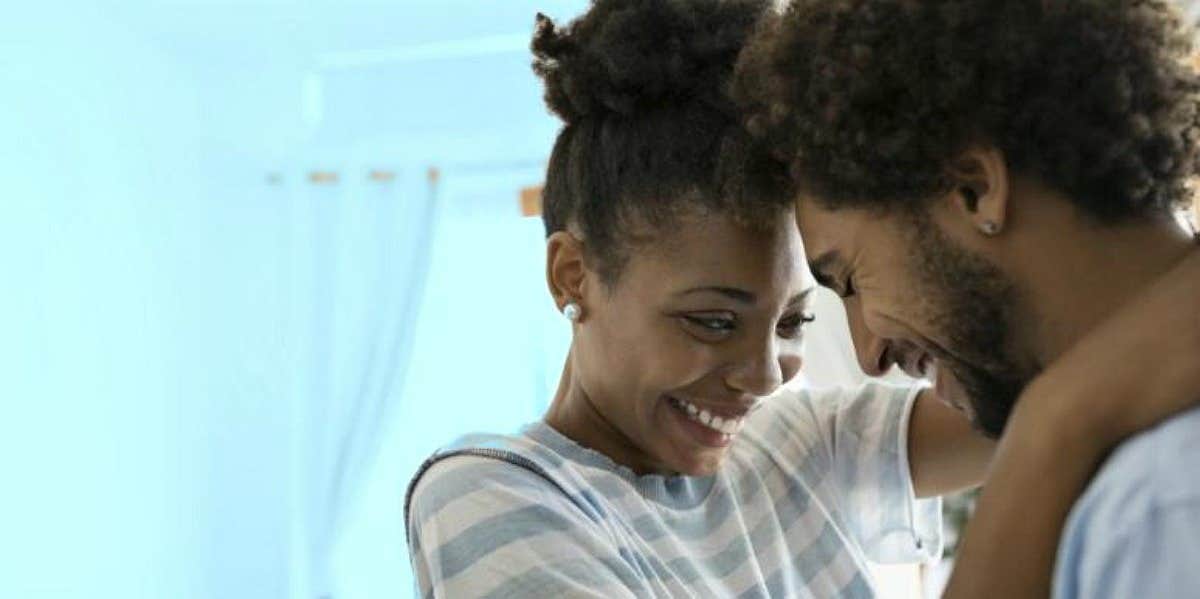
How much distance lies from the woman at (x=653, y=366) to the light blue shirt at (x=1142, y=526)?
1.27ft

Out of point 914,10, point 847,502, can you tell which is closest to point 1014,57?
point 914,10

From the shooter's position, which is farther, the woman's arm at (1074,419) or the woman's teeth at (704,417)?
the woman's teeth at (704,417)

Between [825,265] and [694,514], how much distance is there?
342mm

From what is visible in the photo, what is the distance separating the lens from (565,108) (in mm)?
1216

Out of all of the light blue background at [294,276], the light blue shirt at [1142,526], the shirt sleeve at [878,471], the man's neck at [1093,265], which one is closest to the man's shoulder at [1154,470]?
the light blue shirt at [1142,526]

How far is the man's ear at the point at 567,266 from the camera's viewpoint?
123cm

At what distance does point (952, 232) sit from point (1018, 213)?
5cm

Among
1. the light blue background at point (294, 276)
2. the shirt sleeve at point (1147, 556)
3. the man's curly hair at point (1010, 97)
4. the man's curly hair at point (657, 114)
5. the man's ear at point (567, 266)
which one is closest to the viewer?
Result: the shirt sleeve at point (1147, 556)

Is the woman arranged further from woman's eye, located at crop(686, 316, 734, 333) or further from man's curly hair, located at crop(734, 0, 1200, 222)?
man's curly hair, located at crop(734, 0, 1200, 222)

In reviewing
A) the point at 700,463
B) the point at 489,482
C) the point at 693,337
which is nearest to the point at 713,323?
the point at 693,337

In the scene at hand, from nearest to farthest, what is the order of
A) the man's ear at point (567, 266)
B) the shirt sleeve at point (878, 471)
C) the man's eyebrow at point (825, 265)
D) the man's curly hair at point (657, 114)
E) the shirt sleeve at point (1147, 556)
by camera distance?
the shirt sleeve at point (1147, 556), the man's eyebrow at point (825, 265), the man's curly hair at point (657, 114), the man's ear at point (567, 266), the shirt sleeve at point (878, 471)

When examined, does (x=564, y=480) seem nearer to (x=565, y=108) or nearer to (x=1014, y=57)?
(x=565, y=108)

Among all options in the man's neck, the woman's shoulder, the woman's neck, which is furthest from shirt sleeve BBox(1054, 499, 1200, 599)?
the woman's neck

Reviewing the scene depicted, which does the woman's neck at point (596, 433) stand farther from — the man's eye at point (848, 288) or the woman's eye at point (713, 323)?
the man's eye at point (848, 288)
